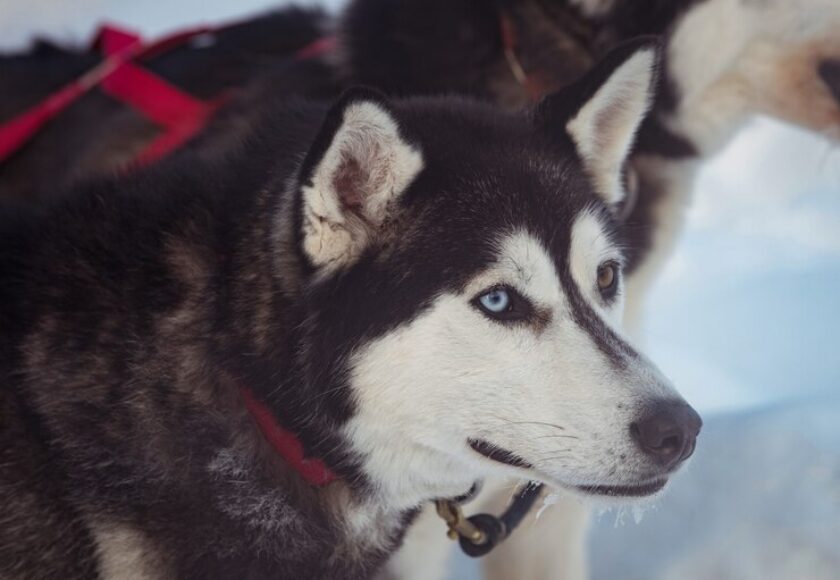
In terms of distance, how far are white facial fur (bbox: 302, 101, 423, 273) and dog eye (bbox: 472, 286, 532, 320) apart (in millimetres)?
162

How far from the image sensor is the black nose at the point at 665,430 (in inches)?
48.1

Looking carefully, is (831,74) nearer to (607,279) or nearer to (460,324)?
(607,279)

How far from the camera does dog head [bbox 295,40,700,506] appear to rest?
4.03 ft

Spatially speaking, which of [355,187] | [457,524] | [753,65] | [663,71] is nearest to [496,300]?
[355,187]

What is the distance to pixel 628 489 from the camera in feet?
4.17

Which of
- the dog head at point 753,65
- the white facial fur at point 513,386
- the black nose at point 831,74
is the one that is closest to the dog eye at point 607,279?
the white facial fur at point 513,386

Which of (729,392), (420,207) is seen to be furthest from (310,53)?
(729,392)

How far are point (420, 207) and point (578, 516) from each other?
0.94 m

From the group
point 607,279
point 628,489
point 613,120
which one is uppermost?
point 613,120

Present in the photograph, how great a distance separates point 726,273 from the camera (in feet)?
10.0

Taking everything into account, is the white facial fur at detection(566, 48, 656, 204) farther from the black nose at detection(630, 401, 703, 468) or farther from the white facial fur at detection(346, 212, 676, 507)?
the black nose at detection(630, 401, 703, 468)

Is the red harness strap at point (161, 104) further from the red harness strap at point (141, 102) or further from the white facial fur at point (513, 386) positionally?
the white facial fur at point (513, 386)

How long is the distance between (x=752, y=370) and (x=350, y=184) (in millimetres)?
1694

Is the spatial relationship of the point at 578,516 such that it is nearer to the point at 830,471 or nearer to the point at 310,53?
the point at 830,471
